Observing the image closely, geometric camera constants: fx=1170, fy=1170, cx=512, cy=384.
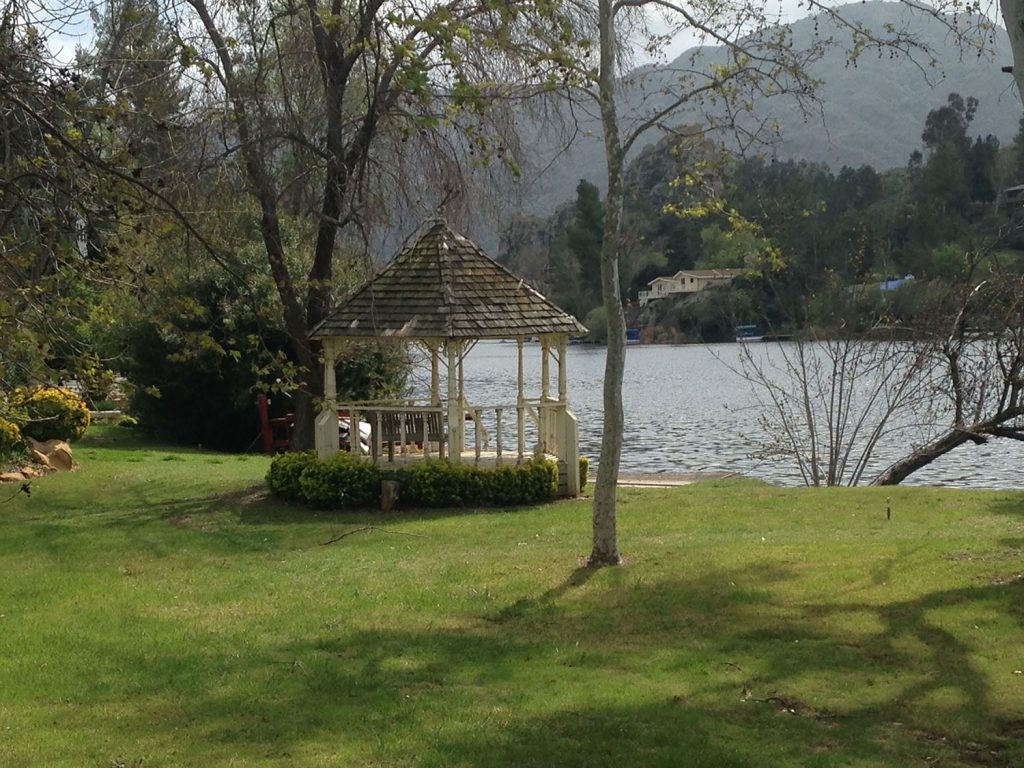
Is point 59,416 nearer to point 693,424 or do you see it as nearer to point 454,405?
point 454,405

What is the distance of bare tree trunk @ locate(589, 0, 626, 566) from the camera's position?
11.1m

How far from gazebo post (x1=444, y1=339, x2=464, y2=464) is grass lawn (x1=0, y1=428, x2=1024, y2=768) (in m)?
3.10

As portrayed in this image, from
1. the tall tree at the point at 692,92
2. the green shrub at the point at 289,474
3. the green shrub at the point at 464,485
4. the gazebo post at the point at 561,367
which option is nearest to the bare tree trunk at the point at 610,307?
the tall tree at the point at 692,92

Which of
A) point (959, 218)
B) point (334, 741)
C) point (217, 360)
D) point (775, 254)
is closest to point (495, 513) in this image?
point (775, 254)

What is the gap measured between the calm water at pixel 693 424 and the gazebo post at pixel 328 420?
1033cm

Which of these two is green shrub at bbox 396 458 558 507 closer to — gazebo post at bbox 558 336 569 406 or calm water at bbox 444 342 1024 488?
gazebo post at bbox 558 336 569 406

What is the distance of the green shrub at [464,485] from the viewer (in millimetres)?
17859

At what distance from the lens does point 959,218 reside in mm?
78438

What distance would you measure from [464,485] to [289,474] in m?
2.77

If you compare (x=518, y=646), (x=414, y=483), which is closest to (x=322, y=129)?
(x=414, y=483)

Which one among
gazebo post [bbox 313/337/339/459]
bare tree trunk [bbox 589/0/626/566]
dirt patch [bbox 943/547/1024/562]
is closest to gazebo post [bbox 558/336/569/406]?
gazebo post [bbox 313/337/339/459]

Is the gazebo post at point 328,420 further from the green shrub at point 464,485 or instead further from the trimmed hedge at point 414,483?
the green shrub at point 464,485

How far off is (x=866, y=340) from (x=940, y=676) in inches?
750

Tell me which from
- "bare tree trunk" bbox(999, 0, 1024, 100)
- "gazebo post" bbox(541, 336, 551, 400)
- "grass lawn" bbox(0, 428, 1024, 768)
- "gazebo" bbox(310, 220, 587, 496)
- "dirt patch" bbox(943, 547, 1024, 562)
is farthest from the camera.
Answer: "gazebo post" bbox(541, 336, 551, 400)
